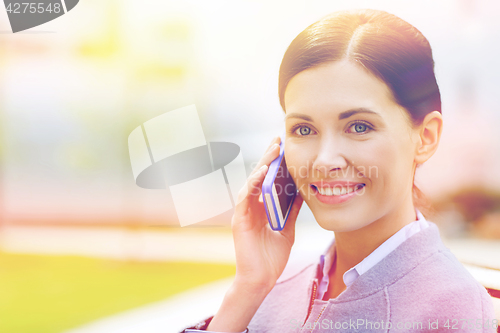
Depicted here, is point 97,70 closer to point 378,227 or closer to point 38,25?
point 38,25

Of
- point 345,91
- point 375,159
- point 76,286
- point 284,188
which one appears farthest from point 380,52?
point 76,286

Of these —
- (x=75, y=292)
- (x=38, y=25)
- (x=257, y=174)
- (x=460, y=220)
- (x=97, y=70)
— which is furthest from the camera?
(x=75, y=292)

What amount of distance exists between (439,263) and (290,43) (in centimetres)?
70

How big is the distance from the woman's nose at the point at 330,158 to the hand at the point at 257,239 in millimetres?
258

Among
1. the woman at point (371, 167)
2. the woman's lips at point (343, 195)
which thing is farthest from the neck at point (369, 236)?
the woman's lips at point (343, 195)

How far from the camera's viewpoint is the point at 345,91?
2.88 feet

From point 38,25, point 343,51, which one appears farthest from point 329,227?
point 38,25

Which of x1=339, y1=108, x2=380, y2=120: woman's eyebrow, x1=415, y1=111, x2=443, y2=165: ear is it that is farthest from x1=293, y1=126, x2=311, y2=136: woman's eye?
x1=415, y1=111, x2=443, y2=165: ear

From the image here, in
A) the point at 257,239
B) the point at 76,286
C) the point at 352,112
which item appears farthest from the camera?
the point at 76,286

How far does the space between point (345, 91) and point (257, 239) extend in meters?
0.52

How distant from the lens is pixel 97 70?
3.21m

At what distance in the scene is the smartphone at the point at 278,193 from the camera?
3.26 feet

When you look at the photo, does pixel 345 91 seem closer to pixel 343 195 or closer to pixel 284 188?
pixel 343 195

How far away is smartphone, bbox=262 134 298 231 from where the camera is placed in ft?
3.26
